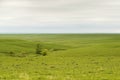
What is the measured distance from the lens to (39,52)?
8144cm

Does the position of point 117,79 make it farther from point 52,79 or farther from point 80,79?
point 52,79

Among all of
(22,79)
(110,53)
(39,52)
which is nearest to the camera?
(22,79)

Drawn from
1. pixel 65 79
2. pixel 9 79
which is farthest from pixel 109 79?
pixel 9 79

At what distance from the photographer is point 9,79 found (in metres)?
20.7

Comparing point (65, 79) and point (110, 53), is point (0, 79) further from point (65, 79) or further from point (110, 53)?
point (110, 53)

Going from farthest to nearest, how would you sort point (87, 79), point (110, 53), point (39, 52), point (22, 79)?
point (39, 52) < point (110, 53) < point (87, 79) < point (22, 79)

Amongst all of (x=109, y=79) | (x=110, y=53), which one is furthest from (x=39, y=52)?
(x=109, y=79)

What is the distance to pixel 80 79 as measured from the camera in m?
21.4

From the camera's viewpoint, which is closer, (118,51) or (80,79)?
(80,79)

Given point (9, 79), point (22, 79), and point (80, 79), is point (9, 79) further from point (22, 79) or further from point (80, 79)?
point (80, 79)

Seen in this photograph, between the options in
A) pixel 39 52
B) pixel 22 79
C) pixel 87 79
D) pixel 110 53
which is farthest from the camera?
pixel 39 52

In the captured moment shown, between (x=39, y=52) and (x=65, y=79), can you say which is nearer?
(x=65, y=79)

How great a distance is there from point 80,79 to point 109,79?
8.25 ft

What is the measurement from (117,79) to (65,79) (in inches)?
172
